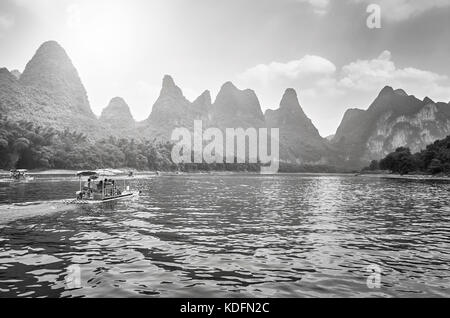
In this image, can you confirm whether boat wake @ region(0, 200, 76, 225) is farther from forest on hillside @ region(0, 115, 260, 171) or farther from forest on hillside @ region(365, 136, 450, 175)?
forest on hillside @ region(365, 136, 450, 175)

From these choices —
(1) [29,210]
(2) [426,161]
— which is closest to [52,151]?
(1) [29,210]

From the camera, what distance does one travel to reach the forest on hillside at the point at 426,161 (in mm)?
140375

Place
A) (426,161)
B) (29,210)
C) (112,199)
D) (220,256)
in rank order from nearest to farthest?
(220,256), (29,210), (112,199), (426,161)

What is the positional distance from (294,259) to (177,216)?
15.7 meters

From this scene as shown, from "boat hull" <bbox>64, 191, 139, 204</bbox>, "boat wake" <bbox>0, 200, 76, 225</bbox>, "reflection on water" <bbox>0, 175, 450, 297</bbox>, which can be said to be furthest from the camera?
"boat hull" <bbox>64, 191, 139, 204</bbox>

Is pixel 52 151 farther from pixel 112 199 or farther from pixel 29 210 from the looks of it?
pixel 29 210

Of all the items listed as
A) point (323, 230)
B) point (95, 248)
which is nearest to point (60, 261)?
point (95, 248)

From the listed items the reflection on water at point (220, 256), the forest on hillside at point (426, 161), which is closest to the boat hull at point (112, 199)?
the reflection on water at point (220, 256)

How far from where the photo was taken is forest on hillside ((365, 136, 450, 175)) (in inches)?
5527

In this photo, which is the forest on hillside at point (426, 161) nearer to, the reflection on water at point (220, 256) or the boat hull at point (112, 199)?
the reflection on water at point (220, 256)

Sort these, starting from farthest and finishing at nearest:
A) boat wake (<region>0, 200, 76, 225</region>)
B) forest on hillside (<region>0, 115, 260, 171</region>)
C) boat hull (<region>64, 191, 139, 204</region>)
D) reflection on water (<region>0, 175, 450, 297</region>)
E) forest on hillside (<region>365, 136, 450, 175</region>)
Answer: forest on hillside (<region>365, 136, 450, 175</region>) → forest on hillside (<region>0, 115, 260, 171</region>) → boat hull (<region>64, 191, 139, 204</region>) → boat wake (<region>0, 200, 76, 225</region>) → reflection on water (<region>0, 175, 450, 297</region>)

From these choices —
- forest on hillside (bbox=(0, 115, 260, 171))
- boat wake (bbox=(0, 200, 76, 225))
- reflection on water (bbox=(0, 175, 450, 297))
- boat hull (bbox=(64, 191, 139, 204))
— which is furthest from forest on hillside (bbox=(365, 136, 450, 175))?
boat wake (bbox=(0, 200, 76, 225))

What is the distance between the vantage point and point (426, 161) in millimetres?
156875

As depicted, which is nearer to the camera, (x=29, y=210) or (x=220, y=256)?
(x=220, y=256)
